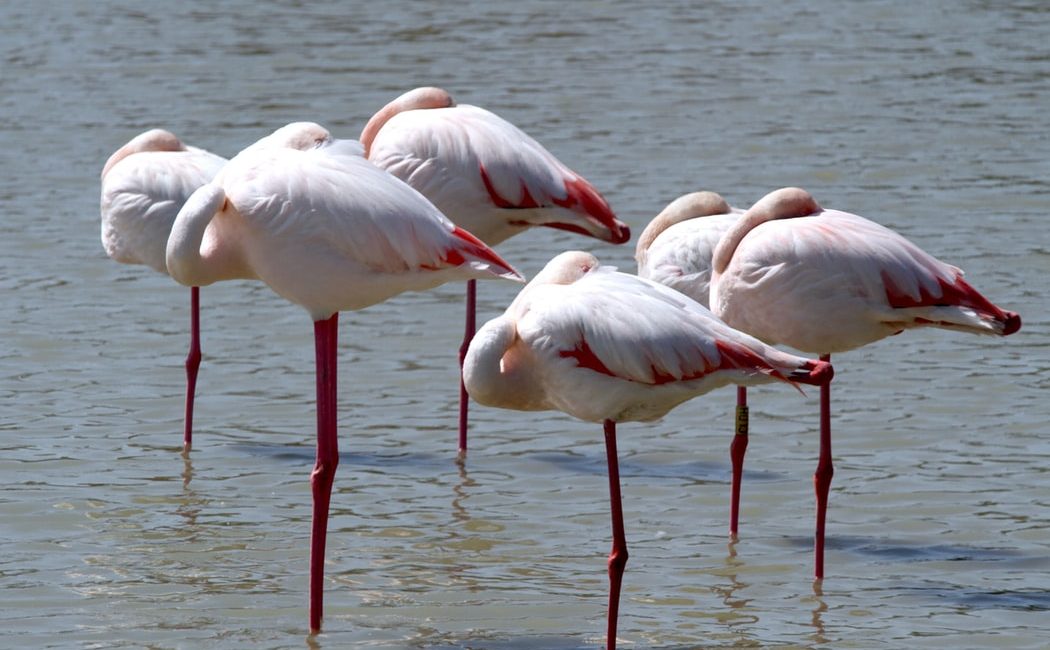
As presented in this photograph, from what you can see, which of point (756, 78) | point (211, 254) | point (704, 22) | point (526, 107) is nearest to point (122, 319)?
point (211, 254)

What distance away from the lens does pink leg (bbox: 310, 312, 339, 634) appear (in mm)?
5250

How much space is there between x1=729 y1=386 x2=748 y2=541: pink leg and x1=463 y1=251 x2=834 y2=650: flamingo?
1045 mm

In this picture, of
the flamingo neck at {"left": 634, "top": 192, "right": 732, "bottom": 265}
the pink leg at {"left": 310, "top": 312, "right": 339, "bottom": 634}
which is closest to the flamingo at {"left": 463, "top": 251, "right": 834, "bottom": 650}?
the pink leg at {"left": 310, "top": 312, "right": 339, "bottom": 634}

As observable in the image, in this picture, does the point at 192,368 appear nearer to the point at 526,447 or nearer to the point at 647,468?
the point at 526,447

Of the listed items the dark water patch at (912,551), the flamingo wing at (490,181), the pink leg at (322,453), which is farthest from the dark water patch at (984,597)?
the flamingo wing at (490,181)

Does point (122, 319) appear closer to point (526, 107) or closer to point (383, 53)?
point (526, 107)

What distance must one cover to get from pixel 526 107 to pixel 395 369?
224 inches

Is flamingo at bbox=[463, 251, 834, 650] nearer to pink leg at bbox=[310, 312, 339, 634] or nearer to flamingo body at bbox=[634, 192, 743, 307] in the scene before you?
pink leg at bbox=[310, 312, 339, 634]

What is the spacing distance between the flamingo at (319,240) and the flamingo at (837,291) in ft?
2.79

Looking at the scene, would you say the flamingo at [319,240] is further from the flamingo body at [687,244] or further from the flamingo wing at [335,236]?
the flamingo body at [687,244]

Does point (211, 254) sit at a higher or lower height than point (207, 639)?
higher

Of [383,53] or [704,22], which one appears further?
[704,22]

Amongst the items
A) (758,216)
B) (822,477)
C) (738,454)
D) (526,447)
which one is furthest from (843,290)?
(526,447)

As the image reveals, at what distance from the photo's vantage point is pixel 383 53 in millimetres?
15906
